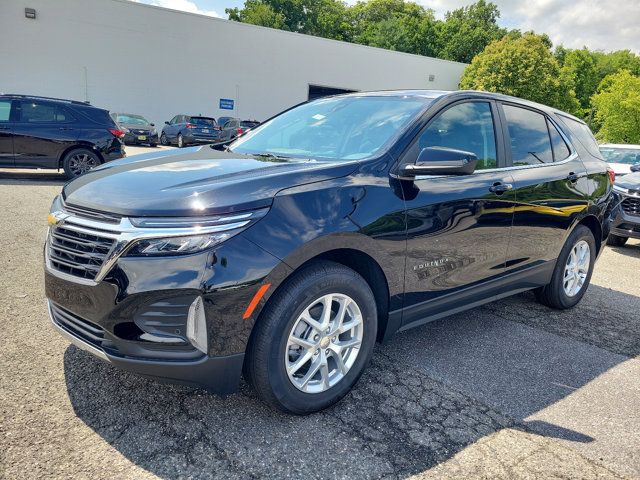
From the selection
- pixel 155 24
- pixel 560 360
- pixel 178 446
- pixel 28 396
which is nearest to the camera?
pixel 178 446

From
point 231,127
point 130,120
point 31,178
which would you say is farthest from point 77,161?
point 231,127

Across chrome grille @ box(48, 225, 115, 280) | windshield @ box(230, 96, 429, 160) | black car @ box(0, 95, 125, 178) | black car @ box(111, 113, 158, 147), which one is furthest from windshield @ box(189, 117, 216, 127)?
chrome grille @ box(48, 225, 115, 280)

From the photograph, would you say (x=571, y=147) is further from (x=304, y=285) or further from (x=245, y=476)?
(x=245, y=476)

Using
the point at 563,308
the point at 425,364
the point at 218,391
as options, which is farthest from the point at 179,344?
the point at 563,308

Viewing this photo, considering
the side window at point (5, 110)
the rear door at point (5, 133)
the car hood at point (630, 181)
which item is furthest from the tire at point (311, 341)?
the side window at point (5, 110)

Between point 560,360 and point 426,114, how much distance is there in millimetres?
2105

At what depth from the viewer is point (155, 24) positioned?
25844 mm

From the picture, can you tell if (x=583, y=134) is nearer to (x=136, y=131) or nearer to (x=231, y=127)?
(x=136, y=131)

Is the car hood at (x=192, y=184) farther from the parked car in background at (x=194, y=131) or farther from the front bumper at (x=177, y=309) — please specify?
the parked car in background at (x=194, y=131)

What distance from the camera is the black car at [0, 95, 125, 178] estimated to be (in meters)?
9.56

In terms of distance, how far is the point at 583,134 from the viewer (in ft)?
16.0

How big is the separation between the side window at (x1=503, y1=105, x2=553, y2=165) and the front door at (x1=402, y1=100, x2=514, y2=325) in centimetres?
21

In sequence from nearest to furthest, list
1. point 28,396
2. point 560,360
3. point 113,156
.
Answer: point 28,396 < point 560,360 < point 113,156

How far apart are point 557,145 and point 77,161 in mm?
9342
